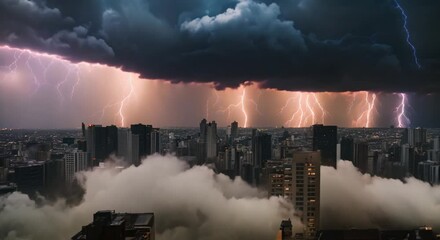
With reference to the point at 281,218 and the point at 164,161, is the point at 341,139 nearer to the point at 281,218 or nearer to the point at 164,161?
the point at 281,218

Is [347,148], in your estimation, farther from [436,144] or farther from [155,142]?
[155,142]

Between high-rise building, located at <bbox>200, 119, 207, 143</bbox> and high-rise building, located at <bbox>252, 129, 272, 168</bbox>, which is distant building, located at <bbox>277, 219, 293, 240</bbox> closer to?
high-rise building, located at <bbox>252, 129, 272, 168</bbox>

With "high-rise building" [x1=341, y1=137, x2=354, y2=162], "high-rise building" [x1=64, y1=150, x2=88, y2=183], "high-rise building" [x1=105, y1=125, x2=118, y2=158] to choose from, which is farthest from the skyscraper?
"high-rise building" [x1=64, y1=150, x2=88, y2=183]

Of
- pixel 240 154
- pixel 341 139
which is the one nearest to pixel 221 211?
pixel 240 154

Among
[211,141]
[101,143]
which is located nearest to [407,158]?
[211,141]

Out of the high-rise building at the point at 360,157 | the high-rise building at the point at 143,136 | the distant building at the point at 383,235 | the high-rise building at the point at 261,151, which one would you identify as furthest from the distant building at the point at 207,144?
the distant building at the point at 383,235
